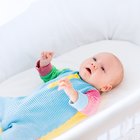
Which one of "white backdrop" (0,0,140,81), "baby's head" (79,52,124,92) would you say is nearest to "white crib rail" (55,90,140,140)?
"baby's head" (79,52,124,92)

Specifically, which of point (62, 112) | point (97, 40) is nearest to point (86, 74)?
Result: point (62, 112)

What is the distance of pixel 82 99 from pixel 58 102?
0.10 meters

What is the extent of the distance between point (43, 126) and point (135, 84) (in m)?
0.31

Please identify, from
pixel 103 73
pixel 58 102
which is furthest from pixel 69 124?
pixel 103 73

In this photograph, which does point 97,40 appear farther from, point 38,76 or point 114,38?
point 38,76

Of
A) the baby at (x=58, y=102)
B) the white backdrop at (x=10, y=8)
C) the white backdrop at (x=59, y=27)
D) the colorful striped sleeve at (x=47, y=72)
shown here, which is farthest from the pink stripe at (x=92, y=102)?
the white backdrop at (x=10, y=8)

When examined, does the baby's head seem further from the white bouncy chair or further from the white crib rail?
the white crib rail

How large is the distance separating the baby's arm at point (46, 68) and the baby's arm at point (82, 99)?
18 cm

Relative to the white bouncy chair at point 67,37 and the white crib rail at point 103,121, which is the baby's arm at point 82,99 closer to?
the white bouncy chair at point 67,37

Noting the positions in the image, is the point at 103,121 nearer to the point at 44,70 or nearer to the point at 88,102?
the point at 88,102

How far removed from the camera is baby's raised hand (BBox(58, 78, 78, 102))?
3.12 ft

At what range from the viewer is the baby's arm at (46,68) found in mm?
1217

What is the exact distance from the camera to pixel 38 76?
132 cm

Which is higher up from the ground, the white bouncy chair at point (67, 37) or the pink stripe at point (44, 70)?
the white bouncy chair at point (67, 37)
